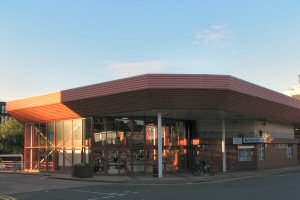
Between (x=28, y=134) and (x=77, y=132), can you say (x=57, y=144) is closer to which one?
(x=77, y=132)

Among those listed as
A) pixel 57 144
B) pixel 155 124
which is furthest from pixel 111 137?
pixel 57 144

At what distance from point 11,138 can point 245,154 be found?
38472mm

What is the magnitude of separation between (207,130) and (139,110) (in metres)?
9.82

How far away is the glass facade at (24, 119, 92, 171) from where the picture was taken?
36281 mm

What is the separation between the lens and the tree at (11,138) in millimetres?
65000

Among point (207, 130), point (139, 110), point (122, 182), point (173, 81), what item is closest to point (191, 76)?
point (173, 81)

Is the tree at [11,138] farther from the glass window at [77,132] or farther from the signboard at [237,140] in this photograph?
the signboard at [237,140]

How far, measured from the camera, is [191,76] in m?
29.0

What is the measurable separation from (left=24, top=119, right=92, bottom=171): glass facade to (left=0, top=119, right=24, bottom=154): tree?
2308 cm

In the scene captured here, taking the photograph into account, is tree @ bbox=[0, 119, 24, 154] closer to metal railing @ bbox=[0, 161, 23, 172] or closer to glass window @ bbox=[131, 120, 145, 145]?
metal railing @ bbox=[0, 161, 23, 172]

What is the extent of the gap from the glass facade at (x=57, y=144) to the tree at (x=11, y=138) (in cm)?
2308

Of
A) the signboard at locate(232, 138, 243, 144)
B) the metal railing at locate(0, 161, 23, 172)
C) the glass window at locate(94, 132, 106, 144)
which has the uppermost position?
the glass window at locate(94, 132, 106, 144)

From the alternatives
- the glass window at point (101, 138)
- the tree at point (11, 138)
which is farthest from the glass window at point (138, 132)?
the tree at point (11, 138)

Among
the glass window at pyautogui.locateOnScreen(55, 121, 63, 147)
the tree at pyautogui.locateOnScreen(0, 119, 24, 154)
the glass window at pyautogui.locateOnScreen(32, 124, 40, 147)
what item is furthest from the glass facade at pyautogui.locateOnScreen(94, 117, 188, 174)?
the tree at pyautogui.locateOnScreen(0, 119, 24, 154)
